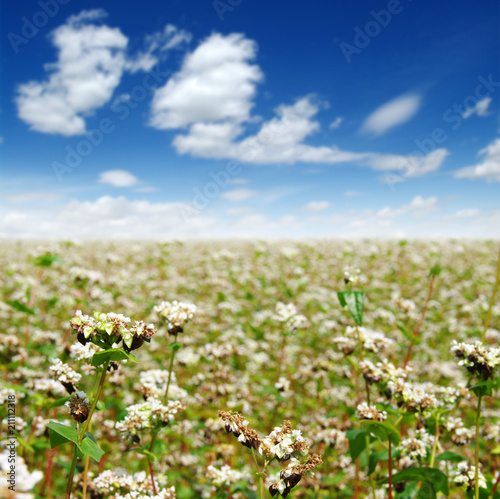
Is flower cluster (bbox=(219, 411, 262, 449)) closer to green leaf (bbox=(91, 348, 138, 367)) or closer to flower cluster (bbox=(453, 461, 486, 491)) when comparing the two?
green leaf (bbox=(91, 348, 138, 367))

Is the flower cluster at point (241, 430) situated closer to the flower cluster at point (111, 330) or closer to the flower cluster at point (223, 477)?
the flower cluster at point (111, 330)

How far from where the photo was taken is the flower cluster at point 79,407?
1.83 m

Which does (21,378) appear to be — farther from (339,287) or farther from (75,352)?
(339,287)

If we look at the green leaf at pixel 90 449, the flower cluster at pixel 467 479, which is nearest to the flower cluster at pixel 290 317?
the flower cluster at pixel 467 479

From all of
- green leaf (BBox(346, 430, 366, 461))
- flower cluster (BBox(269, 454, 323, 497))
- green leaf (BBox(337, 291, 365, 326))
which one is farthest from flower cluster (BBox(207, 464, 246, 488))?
green leaf (BBox(337, 291, 365, 326))

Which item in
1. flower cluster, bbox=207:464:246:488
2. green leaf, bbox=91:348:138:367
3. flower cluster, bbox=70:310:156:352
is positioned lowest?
flower cluster, bbox=207:464:246:488

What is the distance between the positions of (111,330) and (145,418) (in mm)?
893

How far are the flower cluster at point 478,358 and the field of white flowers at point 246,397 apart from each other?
0.02 metres

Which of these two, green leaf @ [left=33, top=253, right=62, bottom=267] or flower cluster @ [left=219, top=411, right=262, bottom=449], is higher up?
green leaf @ [left=33, top=253, right=62, bottom=267]

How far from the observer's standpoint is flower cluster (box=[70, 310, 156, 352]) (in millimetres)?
1794

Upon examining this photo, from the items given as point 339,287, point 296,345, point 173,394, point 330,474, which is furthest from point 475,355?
point 339,287

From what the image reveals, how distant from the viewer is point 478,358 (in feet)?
7.27

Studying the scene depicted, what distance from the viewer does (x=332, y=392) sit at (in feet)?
22.5

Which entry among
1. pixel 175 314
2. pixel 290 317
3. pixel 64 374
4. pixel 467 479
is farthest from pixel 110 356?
pixel 290 317
